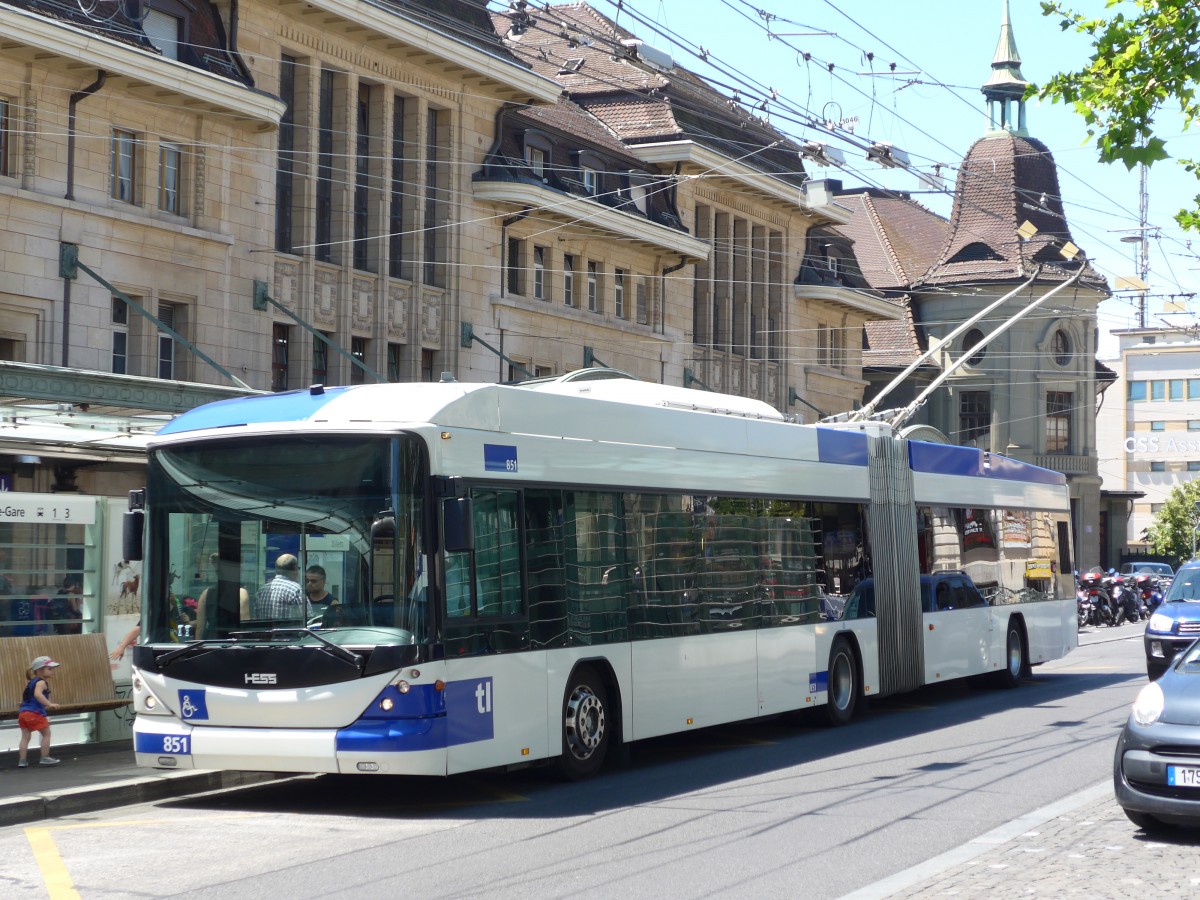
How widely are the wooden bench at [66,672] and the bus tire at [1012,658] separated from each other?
479 inches

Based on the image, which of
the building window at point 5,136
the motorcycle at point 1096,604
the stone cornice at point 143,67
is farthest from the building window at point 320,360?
the motorcycle at point 1096,604

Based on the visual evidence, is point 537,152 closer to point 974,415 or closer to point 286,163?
point 286,163

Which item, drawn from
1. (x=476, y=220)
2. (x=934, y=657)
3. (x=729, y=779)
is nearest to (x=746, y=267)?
(x=476, y=220)

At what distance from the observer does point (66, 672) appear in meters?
14.9

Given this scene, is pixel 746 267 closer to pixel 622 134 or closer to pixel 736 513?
pixel 622 134

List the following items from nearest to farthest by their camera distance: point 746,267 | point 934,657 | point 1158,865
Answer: point 1158,865 → point 934,657 → point 746,267

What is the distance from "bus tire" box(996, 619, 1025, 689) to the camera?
2261 cm

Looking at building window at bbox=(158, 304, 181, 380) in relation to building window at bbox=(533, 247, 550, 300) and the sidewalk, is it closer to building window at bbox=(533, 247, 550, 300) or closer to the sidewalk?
building window at bbox=(533, 247, 550, 300)

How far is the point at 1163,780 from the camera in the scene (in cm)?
983

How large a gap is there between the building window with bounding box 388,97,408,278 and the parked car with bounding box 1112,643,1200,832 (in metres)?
23.4

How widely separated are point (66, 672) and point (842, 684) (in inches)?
314

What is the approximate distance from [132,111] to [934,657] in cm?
1440

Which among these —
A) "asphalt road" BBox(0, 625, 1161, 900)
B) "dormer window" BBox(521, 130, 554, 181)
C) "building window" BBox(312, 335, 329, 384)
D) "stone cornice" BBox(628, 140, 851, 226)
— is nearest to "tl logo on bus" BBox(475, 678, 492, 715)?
"asphalt road" BBox(0, 625, 1161, 900)

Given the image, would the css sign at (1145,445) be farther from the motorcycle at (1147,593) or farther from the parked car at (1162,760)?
the parked car at (1162,760)
